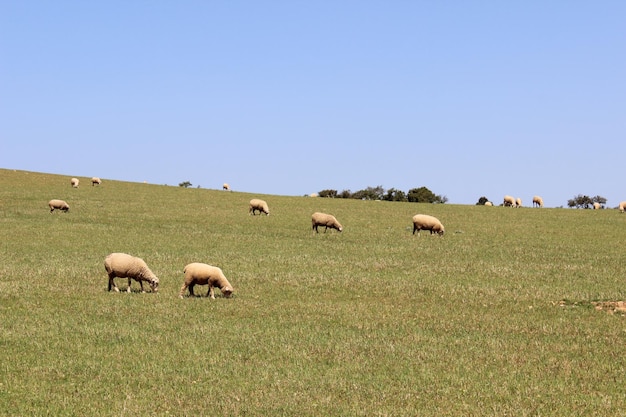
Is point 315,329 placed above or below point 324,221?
below

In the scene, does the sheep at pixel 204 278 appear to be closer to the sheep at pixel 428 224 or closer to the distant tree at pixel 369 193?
the sheep at pixel 428 224

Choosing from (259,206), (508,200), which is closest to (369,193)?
(508,200)

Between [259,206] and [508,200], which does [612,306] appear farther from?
[508,200]

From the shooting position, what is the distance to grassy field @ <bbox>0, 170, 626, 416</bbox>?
12852 mm

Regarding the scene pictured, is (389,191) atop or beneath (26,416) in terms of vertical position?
atop

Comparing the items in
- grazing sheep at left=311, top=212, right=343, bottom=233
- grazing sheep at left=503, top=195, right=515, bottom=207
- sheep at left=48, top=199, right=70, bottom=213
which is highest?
grazing sheep at left=503, top=195, right=515, bottom=207

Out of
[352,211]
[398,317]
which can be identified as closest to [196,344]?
[398,317]

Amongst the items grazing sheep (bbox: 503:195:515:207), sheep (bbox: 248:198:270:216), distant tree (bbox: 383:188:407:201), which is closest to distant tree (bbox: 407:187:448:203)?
distant tree (bbox: 383:188:407:201)

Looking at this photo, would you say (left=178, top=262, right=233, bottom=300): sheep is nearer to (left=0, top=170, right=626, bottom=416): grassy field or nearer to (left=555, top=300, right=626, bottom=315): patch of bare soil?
(left=0, top=170, right=626, bottom=416): grassy field

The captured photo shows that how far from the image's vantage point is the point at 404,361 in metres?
15.4

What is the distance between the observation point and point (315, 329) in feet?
61.3

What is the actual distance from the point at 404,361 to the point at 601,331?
686 cm

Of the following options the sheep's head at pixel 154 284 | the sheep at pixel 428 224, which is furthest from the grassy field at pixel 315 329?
the sheep at pixel 428 224

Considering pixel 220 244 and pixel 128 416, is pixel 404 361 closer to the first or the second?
pixel 128 416
